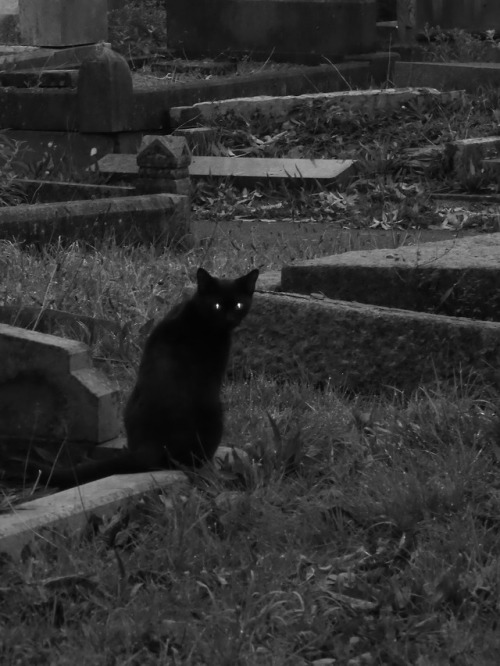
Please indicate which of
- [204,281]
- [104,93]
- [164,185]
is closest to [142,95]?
[104,93]

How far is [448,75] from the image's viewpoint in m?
13.2

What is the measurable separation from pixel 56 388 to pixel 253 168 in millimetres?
6174

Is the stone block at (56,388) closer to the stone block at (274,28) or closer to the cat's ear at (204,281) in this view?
the cat's ear at (204,281)

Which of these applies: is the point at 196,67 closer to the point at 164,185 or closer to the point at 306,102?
the point at 306,102

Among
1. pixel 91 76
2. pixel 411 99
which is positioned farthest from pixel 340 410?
pixel 411 99

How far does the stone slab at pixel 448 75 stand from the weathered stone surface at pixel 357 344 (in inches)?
324

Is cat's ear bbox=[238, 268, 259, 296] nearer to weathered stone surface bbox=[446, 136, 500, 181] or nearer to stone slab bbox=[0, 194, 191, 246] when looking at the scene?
stone slab bbox=[0, 194, 191, 246]

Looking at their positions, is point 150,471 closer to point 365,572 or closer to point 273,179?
point 365,572

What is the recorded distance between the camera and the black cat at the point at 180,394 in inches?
170

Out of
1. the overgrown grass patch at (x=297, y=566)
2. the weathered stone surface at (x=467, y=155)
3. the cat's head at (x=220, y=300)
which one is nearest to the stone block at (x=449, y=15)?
the weathered stone surface at (x=467, y=155)

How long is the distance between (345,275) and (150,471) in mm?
1829

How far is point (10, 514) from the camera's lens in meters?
3.77

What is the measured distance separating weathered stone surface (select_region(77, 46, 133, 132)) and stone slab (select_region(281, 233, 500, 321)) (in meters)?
5.40

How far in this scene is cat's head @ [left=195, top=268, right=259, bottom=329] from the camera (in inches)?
178
